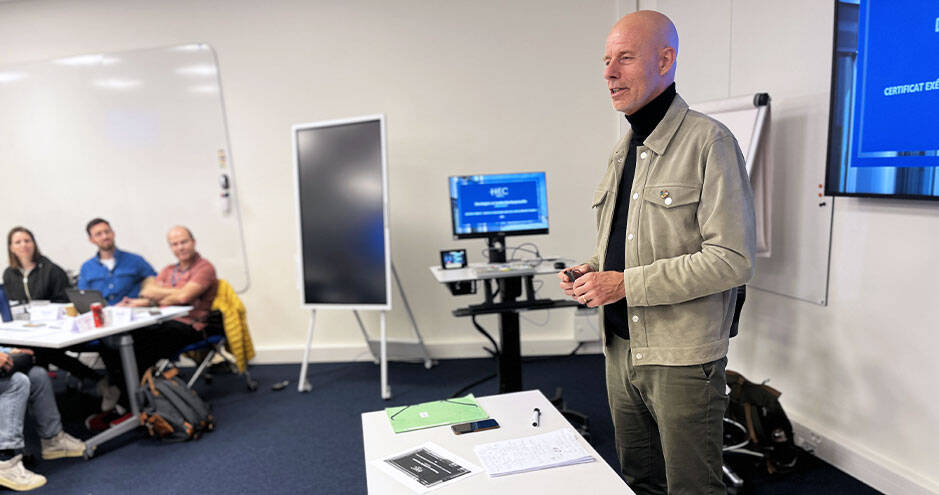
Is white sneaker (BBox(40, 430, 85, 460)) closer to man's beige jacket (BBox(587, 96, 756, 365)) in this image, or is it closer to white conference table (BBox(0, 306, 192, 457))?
white conference table (BBox(0, 306, 192, 457))

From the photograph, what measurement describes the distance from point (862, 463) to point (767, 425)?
1.18ft

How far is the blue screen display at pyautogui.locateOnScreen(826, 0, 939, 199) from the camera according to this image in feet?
6.16

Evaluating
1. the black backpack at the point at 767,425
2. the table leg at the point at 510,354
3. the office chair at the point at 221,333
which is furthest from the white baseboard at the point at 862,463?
the office chair at the point at 221,333

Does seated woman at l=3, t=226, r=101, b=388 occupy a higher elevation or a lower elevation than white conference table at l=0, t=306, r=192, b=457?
higher

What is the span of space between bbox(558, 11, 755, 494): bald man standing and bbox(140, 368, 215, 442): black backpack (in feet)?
8.52

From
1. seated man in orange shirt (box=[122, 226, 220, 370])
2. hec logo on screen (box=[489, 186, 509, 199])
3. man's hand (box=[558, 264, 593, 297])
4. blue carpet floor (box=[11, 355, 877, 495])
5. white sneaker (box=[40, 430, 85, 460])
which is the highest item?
hec logo on screen (box=[489, 186, 509, 199])

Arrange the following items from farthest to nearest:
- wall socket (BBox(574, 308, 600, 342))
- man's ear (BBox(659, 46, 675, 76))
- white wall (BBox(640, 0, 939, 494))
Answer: wall socket (BBox(574, 308, 600, 342))
white wall (BBox(640, 0, 939, 494))
man's ear (BBox(659, 46, 675, 76))

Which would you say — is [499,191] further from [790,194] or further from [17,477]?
[17,477]

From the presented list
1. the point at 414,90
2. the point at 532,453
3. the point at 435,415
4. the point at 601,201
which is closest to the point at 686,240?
the point at 601,201

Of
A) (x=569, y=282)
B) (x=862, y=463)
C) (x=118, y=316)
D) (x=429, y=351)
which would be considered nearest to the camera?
(x=569, y=282)

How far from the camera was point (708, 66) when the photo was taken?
3.15 m

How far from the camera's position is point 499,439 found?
1459mm

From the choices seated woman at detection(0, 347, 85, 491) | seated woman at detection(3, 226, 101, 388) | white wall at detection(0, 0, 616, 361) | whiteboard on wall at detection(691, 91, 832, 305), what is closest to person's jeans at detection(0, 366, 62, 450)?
seated woman at detection(0, 347, 85, 491)

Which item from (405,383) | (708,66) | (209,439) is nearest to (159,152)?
(209,439)
